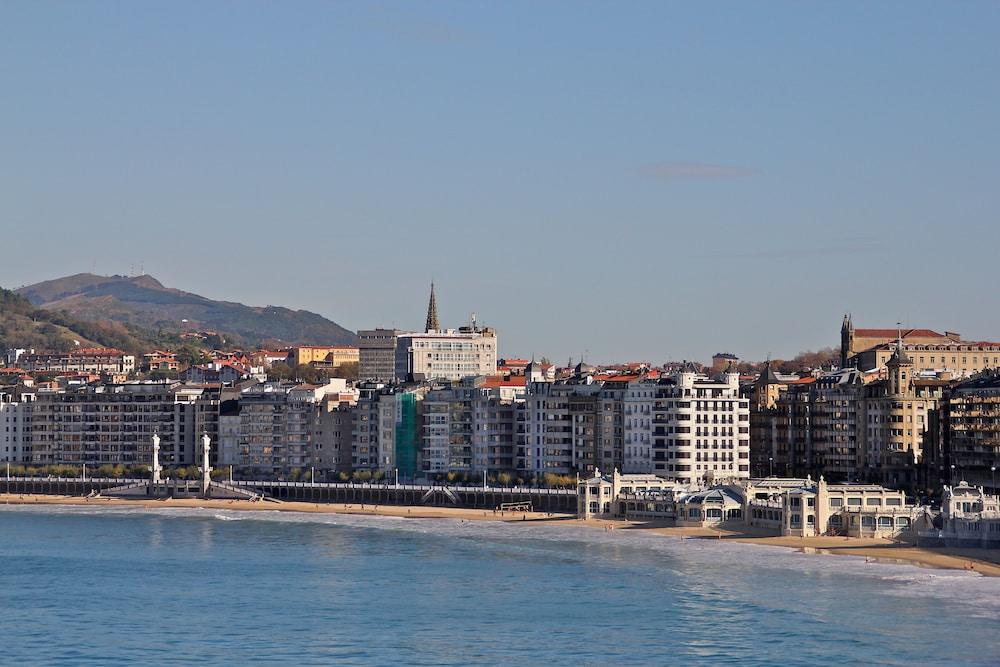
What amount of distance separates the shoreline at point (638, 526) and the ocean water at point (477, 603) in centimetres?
174

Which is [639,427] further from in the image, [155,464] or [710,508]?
[155,464]

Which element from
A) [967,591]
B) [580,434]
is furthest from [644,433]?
[967,591]

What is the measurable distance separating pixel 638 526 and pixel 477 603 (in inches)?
1246

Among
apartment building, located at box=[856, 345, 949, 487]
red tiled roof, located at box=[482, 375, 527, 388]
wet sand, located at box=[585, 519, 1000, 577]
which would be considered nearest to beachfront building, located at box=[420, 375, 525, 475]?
red tiled roof, located at box=[482, 375, 527, 388]

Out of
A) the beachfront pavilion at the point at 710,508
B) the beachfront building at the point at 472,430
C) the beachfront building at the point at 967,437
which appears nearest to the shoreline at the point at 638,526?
the beachfront pavilion at the point at 710,508

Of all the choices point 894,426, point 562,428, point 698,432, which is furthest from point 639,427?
point 894,426

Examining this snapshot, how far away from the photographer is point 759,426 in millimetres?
134875

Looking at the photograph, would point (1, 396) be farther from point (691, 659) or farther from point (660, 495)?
point (691, 659)

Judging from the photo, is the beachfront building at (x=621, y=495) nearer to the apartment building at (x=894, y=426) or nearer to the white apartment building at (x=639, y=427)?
the white apartment building at (x=639, y=427)

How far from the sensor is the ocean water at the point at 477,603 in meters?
66.1

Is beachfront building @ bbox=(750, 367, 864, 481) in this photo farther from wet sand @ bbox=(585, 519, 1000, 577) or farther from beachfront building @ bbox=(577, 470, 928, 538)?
wet sand @ bbox=(585, 519, 1000, 577)

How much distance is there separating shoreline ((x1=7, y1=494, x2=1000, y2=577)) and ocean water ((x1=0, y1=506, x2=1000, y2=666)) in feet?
5.71

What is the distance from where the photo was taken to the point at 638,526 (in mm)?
108562

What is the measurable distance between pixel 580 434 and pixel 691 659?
64936 mm
